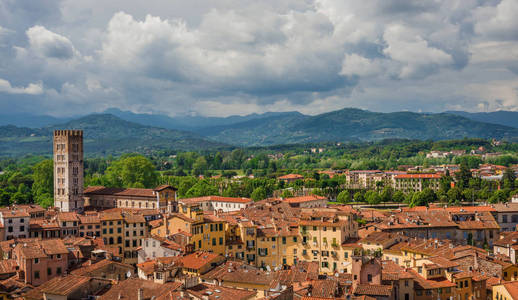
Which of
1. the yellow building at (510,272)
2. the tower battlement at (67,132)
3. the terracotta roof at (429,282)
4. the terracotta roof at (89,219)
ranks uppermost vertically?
the tower battlement at (67,132)

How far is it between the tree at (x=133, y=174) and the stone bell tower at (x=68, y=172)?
28.6 metres

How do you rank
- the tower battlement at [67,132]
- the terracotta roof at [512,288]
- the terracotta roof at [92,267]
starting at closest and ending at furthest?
the terracotta roof at [512,288], the terracotta roof at [92,267], the tower battlement at [67,132]

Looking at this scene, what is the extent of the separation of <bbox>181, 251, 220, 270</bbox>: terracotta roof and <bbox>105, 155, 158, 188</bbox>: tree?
2811 inches

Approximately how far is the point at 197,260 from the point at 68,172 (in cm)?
4890

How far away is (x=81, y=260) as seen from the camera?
5191 centimetres

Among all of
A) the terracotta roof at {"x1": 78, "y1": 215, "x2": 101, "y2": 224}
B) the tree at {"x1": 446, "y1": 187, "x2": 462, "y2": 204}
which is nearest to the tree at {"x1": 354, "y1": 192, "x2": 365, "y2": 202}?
the tree at {"x1": 446, "y1": 187, "x2": 462, "y2": 204}

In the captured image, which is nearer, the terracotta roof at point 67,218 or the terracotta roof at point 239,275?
the terracotta roof at point 239,275

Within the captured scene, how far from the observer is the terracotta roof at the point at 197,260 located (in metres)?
48.1

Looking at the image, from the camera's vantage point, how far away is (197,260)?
163 feet

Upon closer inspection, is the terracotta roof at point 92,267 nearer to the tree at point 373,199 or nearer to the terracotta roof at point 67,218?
the terracotta roof at point 67,218

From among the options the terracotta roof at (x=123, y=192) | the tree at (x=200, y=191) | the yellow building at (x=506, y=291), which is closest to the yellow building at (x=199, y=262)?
the yellow building at (x=506, y=291)

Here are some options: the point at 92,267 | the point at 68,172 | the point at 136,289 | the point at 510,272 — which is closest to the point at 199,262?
the point at 136,289

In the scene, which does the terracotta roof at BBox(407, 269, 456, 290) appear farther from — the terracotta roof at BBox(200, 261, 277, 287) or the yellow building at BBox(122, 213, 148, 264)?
the yellow building at BBox(122, 213, 148, 264)

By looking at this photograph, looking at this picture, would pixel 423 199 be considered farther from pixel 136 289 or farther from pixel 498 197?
pixel 136 289
